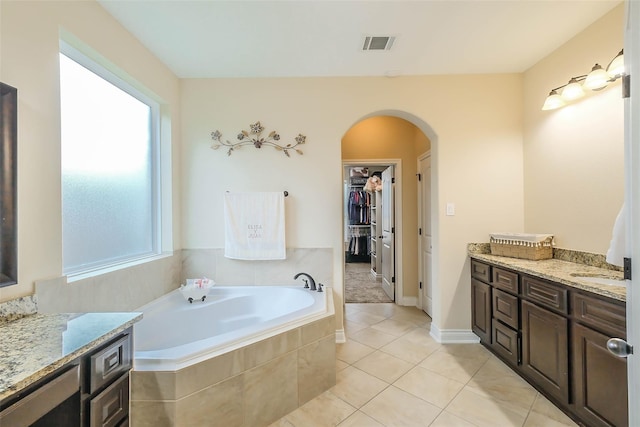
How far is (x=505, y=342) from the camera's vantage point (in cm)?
210

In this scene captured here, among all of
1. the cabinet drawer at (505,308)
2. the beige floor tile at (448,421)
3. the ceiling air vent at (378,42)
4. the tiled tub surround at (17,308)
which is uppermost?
the ceiling air vent at (378,42)

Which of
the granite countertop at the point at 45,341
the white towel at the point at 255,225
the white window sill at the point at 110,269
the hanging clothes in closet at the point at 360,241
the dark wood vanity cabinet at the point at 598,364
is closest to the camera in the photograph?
the granite countertop at the point at 45,341

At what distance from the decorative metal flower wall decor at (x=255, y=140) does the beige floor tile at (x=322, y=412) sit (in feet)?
6.53

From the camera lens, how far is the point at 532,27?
191cm

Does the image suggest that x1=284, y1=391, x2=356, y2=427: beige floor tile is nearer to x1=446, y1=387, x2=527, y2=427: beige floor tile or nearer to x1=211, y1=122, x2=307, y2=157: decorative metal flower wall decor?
x1=446, y1=387, x2=527, y2=427: beige floor tile

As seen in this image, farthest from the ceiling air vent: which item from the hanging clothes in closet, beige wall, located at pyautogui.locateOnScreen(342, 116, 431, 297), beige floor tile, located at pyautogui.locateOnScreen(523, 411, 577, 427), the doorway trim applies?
the hanging clothes in closet

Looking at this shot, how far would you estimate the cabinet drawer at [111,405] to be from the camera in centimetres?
89

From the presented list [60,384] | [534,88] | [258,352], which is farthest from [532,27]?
[60,384]

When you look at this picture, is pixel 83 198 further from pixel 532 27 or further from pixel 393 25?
pixel 532 27

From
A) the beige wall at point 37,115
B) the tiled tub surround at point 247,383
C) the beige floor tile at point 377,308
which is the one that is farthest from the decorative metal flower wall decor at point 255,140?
the beige floor tile at point 377,308

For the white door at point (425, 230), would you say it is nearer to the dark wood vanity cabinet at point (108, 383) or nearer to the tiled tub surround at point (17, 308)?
the dark wood vanity cabinet at point (108, 383)

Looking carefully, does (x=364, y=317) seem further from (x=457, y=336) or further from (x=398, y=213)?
(x=398, y=213)

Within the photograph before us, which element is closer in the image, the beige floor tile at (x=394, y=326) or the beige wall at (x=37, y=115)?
the beige wall at (x=37, y=115)

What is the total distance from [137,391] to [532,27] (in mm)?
3294
